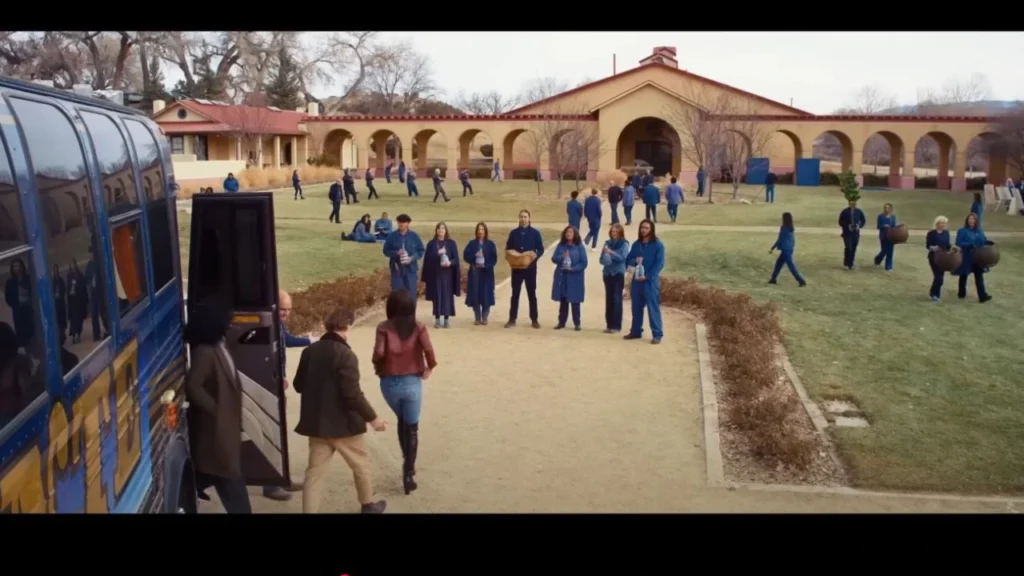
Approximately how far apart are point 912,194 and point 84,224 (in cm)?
1450

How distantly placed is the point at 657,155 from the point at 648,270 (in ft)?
52.6

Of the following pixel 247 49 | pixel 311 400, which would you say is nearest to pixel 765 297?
pixel 247 49

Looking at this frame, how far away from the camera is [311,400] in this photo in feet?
16.5

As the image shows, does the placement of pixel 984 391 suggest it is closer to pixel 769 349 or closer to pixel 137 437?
pixel 769 349

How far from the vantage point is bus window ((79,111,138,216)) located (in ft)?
12.1

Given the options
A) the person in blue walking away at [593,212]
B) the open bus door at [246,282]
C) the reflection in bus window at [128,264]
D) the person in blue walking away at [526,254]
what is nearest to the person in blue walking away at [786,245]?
the person in blue walking away at [593,212]

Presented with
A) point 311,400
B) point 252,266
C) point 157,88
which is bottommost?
point 311,400

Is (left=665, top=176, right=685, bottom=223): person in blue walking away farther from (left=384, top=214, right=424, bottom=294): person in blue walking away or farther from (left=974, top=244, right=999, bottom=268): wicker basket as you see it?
(left=384, top=214, right=424, bottom=294): person in blue walking away

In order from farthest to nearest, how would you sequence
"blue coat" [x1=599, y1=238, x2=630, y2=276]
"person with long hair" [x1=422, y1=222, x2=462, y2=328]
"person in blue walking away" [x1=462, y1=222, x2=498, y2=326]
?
"blue coat" [x1=599, y1=238, x2=630, y2=276] < "person in blue walking away" [x1=462, y1=222, x2=498, y2=326] < "person with long hair" [x1=422, y1=222, x2=462, y2=328]

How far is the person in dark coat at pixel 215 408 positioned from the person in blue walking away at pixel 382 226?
21.9 ft

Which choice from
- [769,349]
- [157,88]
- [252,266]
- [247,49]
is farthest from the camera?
[769,349]

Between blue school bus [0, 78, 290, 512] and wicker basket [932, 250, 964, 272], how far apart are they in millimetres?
9513

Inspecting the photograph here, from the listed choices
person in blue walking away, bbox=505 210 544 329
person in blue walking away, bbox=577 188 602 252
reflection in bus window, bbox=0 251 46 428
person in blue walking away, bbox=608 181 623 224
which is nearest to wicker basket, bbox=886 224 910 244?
person in blue walking away, bbox=577 188 602 252
